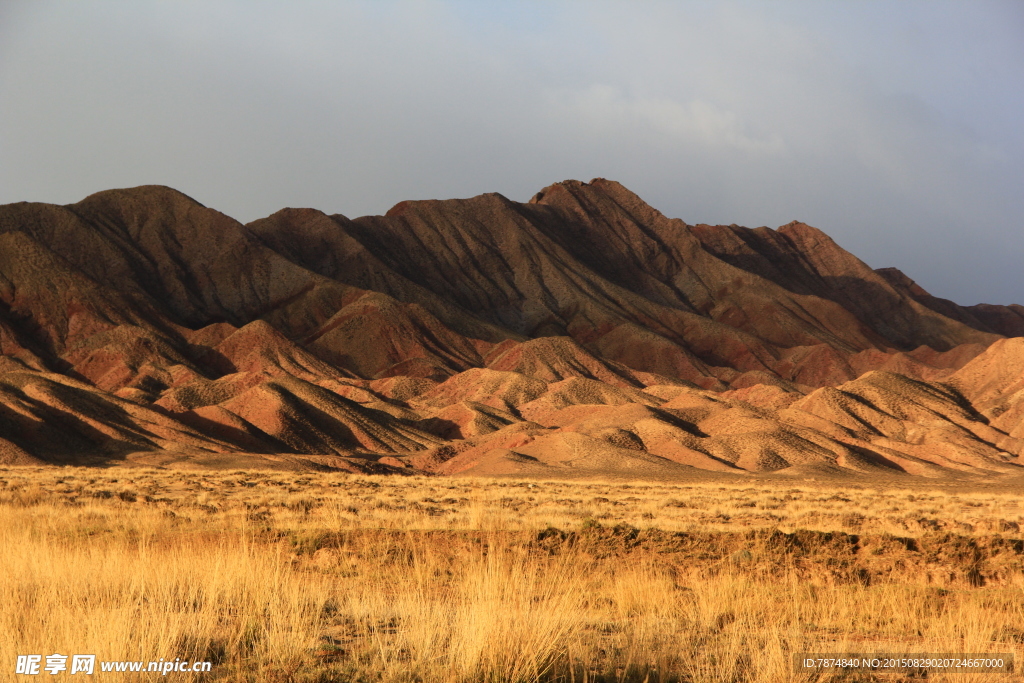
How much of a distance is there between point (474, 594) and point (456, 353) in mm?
125089

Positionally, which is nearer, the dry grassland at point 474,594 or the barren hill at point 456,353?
the dry grassland at point 474,594

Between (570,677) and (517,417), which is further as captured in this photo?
(517,417)

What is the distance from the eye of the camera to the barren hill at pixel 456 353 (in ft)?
222

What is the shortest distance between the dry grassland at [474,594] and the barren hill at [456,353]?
129 feet

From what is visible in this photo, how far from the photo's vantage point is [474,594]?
814 cm

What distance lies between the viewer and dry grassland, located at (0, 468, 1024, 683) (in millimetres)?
6902

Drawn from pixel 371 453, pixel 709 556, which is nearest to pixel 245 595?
pixel 709 556

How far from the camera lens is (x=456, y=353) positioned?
133000mm

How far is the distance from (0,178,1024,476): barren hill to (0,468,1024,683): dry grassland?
39262 millimetres

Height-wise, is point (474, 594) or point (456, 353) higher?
point (456, 353)

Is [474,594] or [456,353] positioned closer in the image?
[474,594]

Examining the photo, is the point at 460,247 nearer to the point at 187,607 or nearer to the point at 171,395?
the point at 171,395

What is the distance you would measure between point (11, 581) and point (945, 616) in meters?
9.49

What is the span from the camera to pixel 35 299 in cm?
11444
